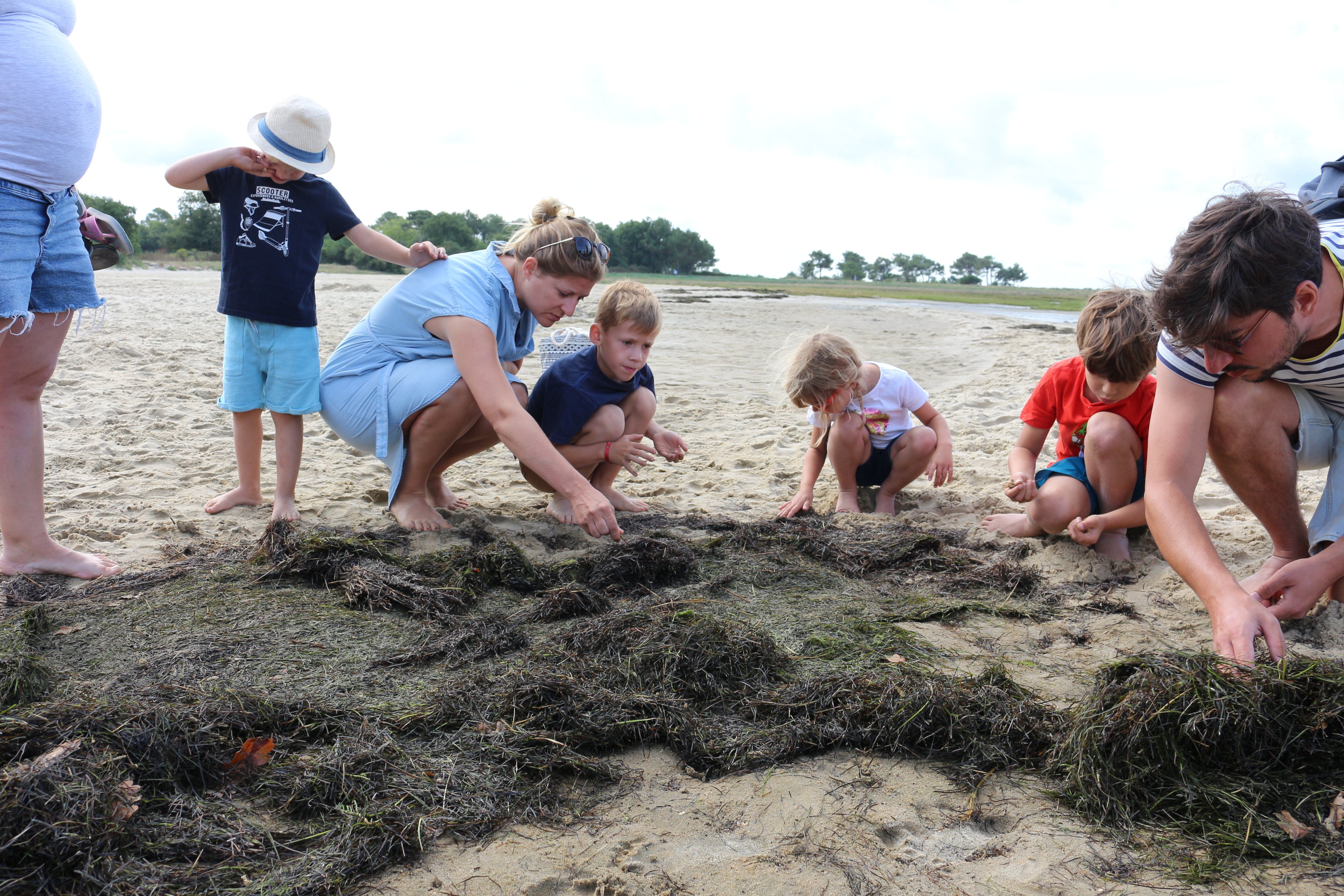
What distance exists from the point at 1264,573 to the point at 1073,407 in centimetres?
100

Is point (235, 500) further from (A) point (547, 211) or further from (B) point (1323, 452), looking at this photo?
(B) point (1323, 452)

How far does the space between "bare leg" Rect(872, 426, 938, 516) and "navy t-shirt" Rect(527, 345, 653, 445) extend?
50.6 inches

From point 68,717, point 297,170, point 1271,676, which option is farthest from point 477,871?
point 297,170

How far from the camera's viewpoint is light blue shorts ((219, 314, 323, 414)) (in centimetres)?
379

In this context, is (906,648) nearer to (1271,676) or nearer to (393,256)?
(1271,676)

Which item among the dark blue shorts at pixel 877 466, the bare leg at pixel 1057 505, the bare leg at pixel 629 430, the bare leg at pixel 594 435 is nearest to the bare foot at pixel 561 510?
the bare leg at pixel 594 435

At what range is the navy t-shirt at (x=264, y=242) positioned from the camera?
3.74 meters

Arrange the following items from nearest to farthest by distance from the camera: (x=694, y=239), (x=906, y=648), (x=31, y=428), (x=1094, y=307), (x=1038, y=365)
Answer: (x=906, y=648) → (x=31, y=428) → (x=1094, y=307) → (x=1038, y=365) → (x=694, y=239)

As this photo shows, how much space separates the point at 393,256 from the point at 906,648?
8.69ft

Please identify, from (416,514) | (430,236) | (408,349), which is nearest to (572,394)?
(408,349)

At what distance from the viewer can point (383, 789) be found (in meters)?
1.77

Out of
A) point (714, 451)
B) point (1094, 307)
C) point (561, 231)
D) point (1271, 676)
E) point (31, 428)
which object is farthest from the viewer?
point (714, 451)

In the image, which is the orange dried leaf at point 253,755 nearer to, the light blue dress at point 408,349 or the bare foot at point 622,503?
the light blue dress at point 408,349

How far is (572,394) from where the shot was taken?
3908 millimetres
